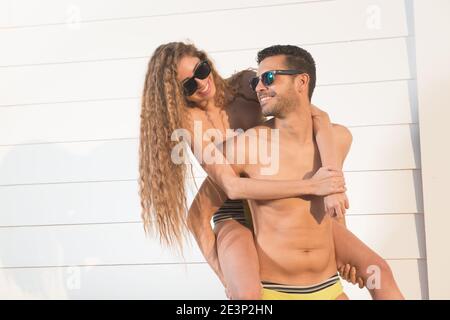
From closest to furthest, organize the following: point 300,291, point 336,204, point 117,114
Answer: point 336,204 < point 300,291 < point 117,114

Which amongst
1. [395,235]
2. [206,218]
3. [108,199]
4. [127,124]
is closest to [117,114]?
[127,124]

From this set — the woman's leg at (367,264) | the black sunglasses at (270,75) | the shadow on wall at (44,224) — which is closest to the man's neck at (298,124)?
the black sunglasses at (270,75)

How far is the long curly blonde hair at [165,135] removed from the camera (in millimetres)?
2164

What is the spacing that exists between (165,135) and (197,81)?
0.22 meters

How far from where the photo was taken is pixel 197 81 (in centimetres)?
217

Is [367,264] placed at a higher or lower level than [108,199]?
lower

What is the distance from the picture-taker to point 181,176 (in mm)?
2264

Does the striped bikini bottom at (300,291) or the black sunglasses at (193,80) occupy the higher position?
the black sunglasses at (193,80)

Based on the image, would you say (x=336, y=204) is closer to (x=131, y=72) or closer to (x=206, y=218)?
(x=206, y=218)

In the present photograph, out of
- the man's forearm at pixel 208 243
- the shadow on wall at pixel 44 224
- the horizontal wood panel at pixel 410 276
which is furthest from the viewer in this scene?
the shadow on wall at pixel 44 224

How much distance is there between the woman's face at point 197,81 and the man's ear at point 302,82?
0.30 metres

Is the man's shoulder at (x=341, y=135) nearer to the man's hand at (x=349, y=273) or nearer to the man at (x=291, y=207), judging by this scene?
the man at (x=291, y=207)

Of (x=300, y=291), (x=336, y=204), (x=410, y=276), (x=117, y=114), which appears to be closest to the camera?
(x=336, y=204)
